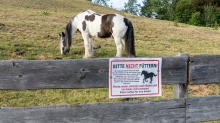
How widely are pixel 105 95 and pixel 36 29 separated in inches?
407

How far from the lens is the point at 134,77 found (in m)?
3.29

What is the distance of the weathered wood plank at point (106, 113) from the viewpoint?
3049 millimetres

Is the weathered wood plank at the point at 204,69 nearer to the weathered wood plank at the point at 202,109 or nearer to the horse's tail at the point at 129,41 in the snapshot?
the weathered wood plank at the point at 202,109

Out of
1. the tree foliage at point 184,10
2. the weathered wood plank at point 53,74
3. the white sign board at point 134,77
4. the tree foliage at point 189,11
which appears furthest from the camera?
the tree foliage at point 184,10

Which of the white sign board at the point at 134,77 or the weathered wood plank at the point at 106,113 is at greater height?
the white sign board at the point at 134,77

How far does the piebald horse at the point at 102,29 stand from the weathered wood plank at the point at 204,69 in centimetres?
578

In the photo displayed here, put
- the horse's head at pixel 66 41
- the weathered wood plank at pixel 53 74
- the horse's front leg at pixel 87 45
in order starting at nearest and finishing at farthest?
the weathered wood plank at pixel 53 74 < the horse's front leg at pixel 87 45 < the horse's head at pixel 66 41

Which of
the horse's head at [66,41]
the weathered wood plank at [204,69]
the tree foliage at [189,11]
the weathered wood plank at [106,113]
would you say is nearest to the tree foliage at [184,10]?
the tree foliage at [189,11]

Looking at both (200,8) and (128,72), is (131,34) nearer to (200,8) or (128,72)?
(128,72)

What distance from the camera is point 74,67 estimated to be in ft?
10.4

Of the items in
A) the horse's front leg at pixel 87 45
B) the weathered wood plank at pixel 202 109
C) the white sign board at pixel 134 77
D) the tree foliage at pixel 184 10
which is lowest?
the weathered wood plank at pixel 202 109

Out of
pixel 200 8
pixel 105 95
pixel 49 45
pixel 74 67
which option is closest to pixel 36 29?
pixel 49 45

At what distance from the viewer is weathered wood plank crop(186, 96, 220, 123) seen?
350 centimetres

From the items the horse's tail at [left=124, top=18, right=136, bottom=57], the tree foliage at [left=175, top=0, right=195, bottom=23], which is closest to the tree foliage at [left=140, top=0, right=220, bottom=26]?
the tree foliage at [left=175, top=0, right=195, bottom=23]
